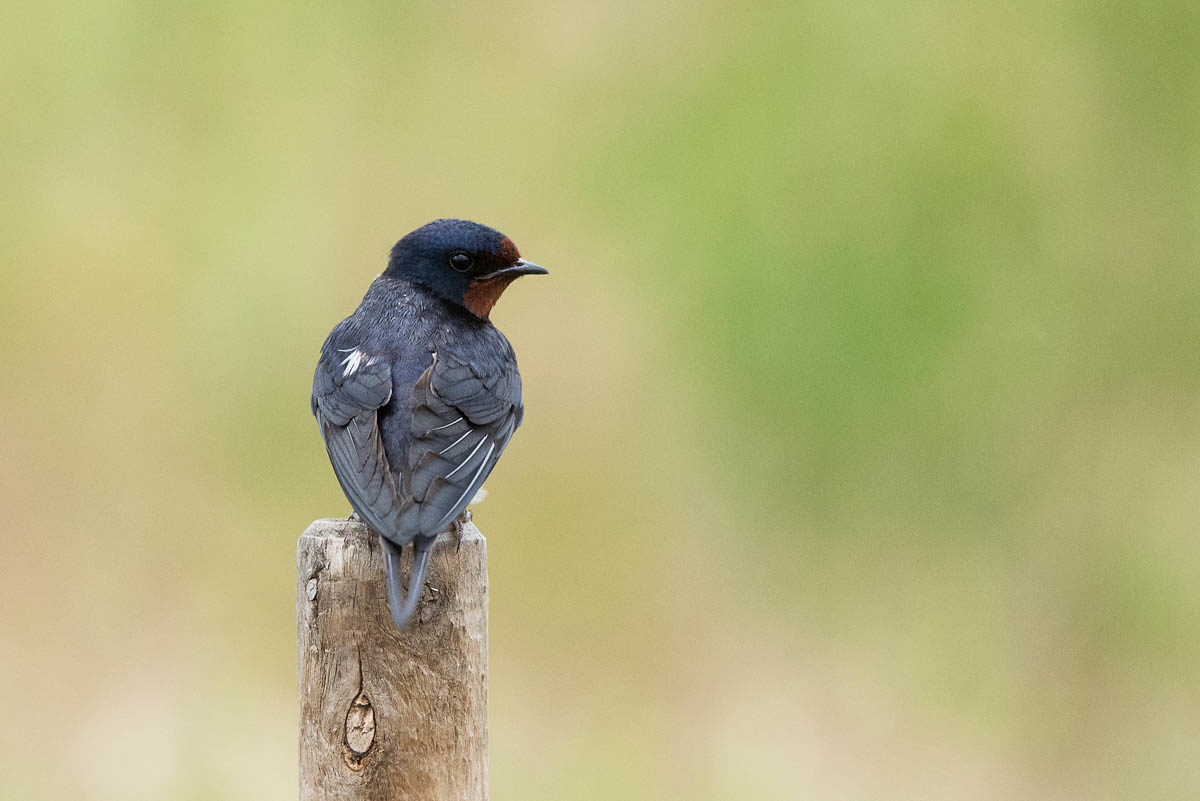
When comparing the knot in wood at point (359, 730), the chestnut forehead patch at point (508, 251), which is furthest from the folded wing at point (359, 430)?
the chestnut forehead patch at point (508, 251)

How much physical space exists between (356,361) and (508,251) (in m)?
0.67

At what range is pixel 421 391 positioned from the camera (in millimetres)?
3291

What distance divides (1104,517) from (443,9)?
408 cm

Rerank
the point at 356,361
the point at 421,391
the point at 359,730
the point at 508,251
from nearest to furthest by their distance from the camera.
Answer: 1. the point at 359,730
2. the point at 421,391
3. the point at 356,361
4. the point at 508,251

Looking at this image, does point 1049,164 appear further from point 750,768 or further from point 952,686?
point 750,768

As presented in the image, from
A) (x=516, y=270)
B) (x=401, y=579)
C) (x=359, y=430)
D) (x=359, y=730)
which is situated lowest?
(x=359, y=730)

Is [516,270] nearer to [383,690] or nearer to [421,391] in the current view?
[421,391]

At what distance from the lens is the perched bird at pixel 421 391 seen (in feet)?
9.05

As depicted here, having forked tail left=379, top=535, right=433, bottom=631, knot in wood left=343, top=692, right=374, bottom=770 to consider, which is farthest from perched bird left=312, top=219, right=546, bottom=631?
knot in wood left=343, top=692, right=374, bottom=770

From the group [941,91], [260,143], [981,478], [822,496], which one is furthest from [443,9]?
[981,478]

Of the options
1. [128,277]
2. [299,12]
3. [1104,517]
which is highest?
[299,12]

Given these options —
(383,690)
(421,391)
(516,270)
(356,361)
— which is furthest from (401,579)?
(516,270)

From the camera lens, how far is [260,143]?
21.7 ft

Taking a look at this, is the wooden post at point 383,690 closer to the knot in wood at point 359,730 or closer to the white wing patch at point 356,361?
the knot in wood at point 359,730
